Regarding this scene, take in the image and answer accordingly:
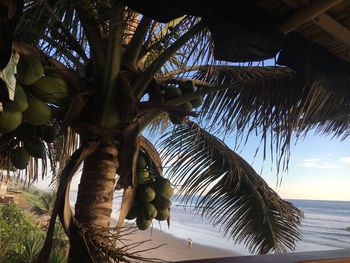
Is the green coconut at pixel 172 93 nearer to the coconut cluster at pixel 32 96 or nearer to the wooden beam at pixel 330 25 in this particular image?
the coconut cluster at pixel 32 96

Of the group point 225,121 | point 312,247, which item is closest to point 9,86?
point 225,121

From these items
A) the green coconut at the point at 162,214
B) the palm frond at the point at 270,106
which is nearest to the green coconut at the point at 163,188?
the green coconut at the point at 162,214

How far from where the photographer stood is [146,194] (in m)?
2.05

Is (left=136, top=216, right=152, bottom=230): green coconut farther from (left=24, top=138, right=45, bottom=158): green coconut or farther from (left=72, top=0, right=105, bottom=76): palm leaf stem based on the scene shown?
(left=72, top=0, right=105, bottom=76): palm leaf stem

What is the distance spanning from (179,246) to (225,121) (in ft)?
44.1

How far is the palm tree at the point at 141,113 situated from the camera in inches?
68.1

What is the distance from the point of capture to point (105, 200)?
1.80 meters

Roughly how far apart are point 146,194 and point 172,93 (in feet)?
2.01

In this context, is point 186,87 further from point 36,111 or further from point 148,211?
point 36,111

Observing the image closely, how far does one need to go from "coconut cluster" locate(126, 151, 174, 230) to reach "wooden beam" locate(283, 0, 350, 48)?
121 cm

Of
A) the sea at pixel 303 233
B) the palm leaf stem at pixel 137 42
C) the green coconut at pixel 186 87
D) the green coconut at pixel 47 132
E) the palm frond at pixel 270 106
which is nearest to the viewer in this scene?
the green coconut at pixel 47 132

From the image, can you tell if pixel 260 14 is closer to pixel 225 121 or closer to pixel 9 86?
pixel 9 86

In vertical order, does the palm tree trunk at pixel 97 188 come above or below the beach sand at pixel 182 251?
above

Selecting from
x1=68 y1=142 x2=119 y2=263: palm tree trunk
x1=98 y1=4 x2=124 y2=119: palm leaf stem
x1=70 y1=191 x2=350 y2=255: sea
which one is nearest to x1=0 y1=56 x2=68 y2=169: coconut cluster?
x1=98 y1=4 x2=124 y2=119: palm leaf stem
